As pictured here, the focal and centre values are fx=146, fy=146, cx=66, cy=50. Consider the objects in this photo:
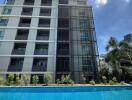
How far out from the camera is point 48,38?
27.2 meters

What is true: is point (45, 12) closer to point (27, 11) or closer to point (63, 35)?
point (27, 11)

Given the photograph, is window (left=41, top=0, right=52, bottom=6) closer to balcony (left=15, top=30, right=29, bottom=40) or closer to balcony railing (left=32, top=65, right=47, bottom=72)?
balcony (left=15, top=30, right=29, bottom=40)

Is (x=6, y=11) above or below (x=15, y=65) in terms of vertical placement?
above

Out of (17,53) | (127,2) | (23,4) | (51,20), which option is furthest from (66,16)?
(127,2)

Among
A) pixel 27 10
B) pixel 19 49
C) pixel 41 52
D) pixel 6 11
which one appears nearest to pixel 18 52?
pixel 19 49

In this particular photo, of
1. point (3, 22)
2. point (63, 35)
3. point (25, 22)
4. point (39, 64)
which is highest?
point (25, 22)

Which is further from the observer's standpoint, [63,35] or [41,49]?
[63,35]

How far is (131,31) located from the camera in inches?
1155

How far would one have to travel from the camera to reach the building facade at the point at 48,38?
2444 centimetres

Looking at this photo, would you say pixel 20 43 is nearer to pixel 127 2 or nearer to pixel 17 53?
pixel 17 53

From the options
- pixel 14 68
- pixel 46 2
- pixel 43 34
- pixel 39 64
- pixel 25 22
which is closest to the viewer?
pixel 14 68

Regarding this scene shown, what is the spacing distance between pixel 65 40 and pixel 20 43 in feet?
27.3

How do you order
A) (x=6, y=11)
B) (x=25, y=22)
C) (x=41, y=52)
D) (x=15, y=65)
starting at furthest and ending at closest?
(x=25, y=22), (x=6, y=11), (x=41, y=52), (x=15, y=65)

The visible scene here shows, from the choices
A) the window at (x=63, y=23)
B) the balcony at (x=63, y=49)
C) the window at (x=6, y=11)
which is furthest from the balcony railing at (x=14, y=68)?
the window at (x=6, y=11)
